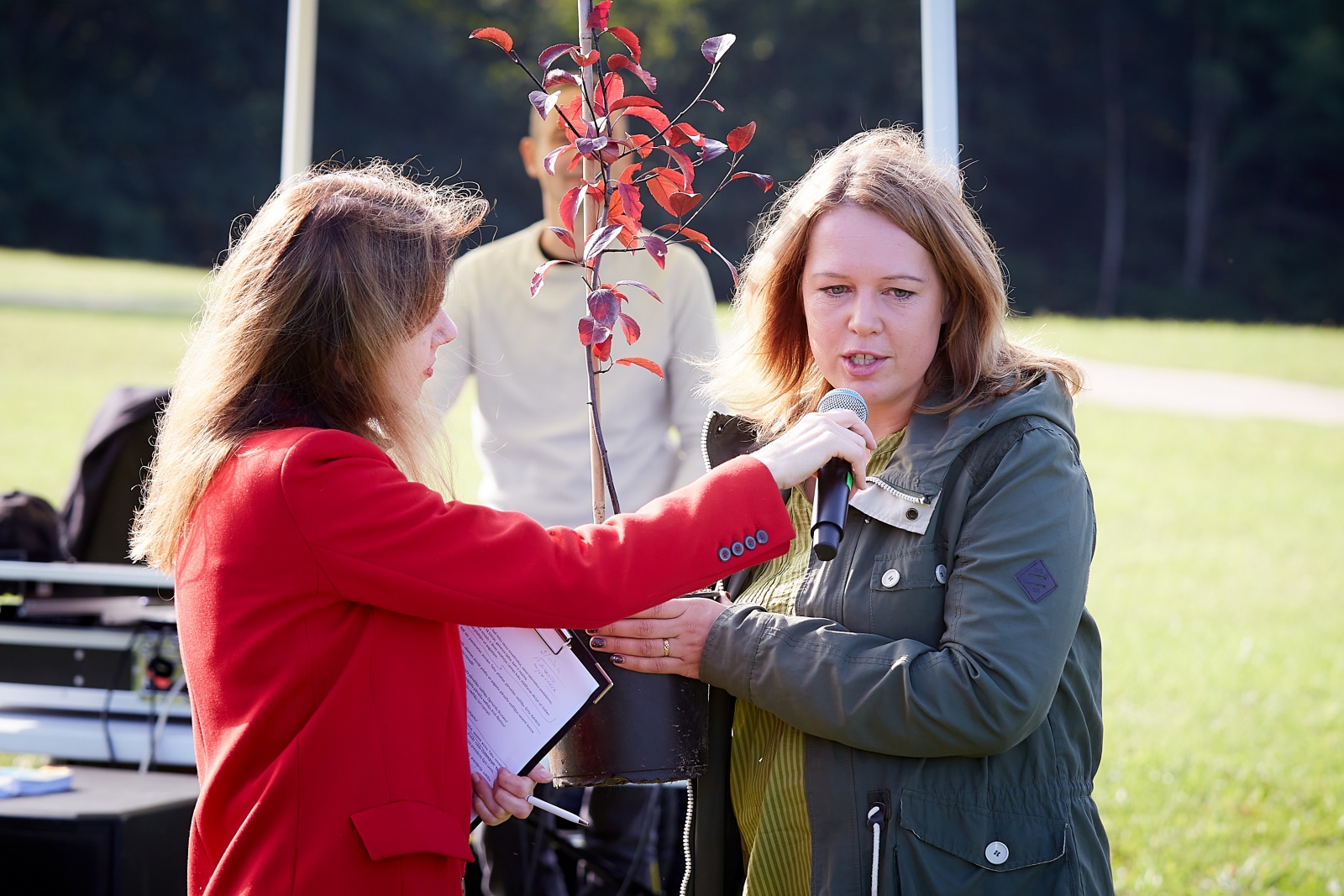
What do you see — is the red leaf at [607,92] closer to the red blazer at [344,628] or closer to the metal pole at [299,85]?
the red blazer at [344,628]

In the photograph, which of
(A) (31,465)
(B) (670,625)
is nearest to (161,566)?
(B) (670,625)

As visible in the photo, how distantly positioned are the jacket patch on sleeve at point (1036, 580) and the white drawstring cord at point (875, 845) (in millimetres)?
410

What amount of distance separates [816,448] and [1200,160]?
121 feet

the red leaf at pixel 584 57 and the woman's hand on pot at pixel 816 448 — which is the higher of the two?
the red leaf at pixel 584 57

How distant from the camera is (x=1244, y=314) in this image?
1153 inches

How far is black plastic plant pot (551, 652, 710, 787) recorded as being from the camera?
1.88 metres

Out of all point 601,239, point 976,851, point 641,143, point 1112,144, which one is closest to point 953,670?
point 976,851

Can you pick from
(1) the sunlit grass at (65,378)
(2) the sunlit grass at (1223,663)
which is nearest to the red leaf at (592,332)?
(2) the sunlit grass at (1223,663)

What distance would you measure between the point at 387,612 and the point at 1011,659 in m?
0.89

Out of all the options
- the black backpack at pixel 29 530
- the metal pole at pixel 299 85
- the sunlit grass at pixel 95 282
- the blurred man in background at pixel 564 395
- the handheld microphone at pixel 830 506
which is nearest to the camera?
the handheld microphone at pixel 830 506

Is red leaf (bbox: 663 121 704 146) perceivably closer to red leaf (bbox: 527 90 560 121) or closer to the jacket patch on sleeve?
red leaf (bbox: 527 90 560 121)

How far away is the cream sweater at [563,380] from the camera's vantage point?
3.73m

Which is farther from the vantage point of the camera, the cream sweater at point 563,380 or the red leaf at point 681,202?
the cream sweater at point 563,380

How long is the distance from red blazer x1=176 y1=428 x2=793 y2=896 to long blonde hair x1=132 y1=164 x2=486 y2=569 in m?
0.08
